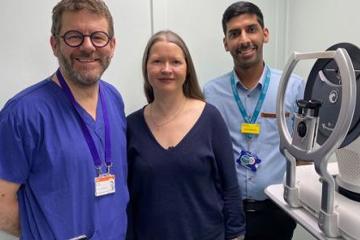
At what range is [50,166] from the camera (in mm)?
1053

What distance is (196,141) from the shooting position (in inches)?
52.9

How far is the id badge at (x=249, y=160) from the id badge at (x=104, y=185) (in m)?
0.70

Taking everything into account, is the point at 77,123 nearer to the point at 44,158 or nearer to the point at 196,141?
the point at 44,158

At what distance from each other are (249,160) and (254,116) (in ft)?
0.74

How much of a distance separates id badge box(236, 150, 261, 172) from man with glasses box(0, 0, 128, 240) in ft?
2.18

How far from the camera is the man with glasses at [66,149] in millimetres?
1038

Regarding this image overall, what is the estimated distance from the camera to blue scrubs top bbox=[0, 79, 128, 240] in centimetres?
102

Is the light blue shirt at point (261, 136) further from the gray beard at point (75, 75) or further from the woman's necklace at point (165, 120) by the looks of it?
the gray beard at point (75, 75)

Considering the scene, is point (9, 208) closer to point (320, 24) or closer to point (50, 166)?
point (50, 166)

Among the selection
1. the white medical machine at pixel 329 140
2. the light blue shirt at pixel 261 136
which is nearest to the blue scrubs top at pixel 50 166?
the white medical machine at pixel 329 140

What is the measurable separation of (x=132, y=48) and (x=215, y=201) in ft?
3.11

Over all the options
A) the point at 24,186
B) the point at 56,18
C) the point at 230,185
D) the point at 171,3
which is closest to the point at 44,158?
the point at 24,186

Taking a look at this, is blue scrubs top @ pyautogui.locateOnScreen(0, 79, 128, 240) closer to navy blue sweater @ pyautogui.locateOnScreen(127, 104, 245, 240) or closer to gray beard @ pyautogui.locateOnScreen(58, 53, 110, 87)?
gray beard @ pyautogui.locateOnScreen(58, 53, 110, 87)

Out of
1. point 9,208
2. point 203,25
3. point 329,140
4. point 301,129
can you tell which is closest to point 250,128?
point 203,25
